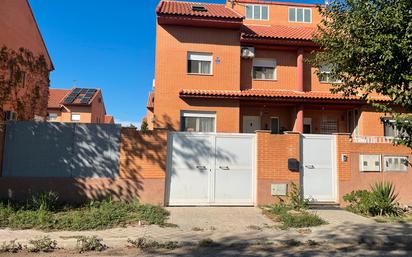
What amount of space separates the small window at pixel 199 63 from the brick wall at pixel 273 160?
627cm

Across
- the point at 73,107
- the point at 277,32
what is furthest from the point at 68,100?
the point at 277,32

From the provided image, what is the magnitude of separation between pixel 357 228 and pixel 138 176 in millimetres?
6242

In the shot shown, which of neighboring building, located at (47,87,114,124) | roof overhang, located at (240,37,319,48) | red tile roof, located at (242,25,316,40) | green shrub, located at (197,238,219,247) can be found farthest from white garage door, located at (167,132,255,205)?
neighboring building, located at (47,87,114,124)

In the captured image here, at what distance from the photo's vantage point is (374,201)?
1027 cm

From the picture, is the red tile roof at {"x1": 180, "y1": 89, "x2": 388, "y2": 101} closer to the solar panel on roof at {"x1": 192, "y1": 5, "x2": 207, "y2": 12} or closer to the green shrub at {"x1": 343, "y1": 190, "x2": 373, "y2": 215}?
the solar panel on roof at {"x1": 192, "y1": 5, "x2": 207, "y2": 12}

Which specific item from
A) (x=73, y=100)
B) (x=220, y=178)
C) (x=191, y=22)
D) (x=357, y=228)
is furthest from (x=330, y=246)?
(x=73, y=100)

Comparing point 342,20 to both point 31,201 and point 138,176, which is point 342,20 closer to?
point 138,176

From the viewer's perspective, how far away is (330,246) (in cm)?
724

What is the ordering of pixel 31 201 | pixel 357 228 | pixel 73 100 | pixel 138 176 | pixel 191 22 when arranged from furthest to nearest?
pixel 73 100 < pixel 191 22 < pixel 138 176 < pixel 31 201 < pixel 357 228

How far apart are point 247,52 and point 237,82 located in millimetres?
1673

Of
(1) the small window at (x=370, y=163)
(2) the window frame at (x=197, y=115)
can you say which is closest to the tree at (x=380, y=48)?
(1) the small window at (x=370, y=163)

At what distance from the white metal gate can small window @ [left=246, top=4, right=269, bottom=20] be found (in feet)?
34.7

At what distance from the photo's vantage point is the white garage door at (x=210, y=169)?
10781mm

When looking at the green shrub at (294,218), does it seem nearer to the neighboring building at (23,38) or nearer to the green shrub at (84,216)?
the green shrub at (84,216)
